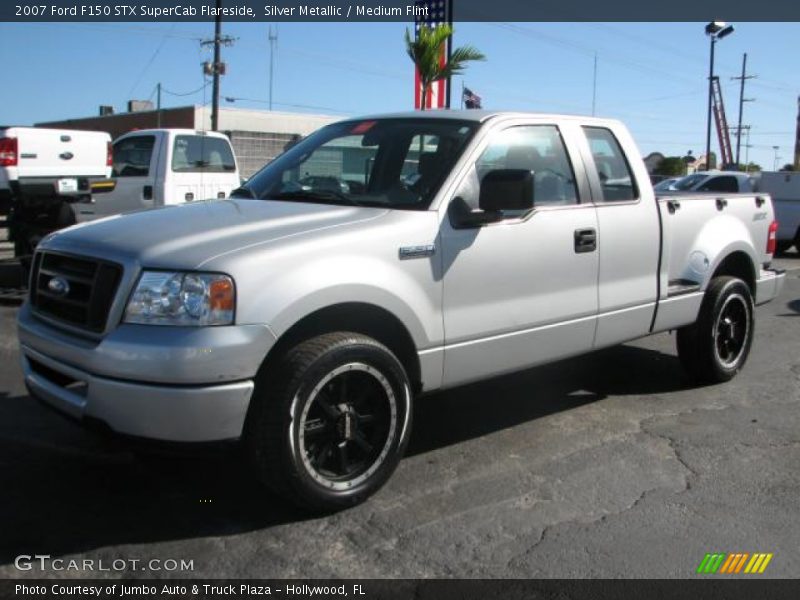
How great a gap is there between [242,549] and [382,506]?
0.74 meters

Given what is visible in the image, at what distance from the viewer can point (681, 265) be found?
561 cm

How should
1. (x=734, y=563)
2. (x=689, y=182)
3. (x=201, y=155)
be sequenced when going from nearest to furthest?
(x=734, y=563) < (x=201, y=155) < (x=689, y=182)

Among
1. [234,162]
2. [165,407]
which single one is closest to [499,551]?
[165,407]

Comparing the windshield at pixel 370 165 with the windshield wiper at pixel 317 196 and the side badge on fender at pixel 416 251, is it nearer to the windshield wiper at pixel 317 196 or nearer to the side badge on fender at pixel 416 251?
the windshield wiper at pixel 317 196

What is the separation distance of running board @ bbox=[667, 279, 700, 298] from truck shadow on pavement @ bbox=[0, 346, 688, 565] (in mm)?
831

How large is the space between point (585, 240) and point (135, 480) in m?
2.79

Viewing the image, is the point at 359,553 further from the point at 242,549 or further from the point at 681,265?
the point at 681,265

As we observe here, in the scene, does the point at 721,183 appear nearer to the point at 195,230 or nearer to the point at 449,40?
the point at 449,40

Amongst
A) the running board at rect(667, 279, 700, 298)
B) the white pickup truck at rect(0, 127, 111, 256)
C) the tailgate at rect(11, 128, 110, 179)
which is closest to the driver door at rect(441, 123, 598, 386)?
the running board at rect(667, 279, 700, 298)

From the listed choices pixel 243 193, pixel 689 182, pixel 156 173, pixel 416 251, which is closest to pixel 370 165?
pixel 243 193

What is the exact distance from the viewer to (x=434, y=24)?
51.6ft

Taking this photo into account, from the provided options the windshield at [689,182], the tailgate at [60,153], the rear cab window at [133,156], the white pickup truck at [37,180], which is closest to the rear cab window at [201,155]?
the rear cab window at [133,156]

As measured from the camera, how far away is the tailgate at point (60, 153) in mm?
10031

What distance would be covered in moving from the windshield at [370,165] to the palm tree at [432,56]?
34.6 feet
